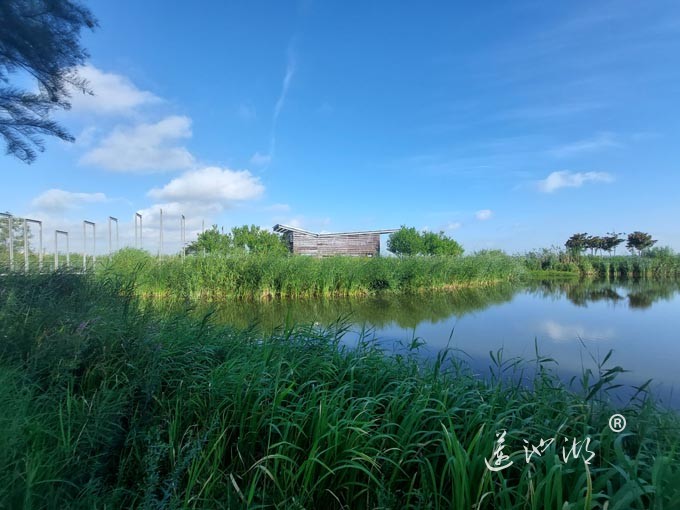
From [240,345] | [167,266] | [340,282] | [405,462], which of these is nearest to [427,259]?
[340,282]

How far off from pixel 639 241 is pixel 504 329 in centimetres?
2785

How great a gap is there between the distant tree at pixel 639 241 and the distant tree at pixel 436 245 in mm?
12515

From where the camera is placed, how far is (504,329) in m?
6.33

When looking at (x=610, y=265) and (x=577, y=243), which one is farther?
(x=577, y=243)

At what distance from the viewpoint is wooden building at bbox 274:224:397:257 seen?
23062mm

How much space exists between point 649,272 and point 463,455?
26.9 m

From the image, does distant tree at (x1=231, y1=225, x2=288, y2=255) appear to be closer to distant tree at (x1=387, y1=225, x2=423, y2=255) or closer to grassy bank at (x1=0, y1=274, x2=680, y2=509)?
distant tree at (x1=387, y1=225, x2=423, y2=255)

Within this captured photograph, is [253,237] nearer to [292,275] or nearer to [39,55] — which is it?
[292,275]

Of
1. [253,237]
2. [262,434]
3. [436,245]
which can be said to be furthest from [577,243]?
[262,434]

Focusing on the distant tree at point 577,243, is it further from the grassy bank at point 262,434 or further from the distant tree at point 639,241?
the grassy bank at point 262,434

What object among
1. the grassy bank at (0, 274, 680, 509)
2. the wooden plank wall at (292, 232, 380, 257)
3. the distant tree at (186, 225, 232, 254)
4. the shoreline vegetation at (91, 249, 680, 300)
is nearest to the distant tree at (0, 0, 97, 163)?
the grassy bank at (0, 274, 680, 509)

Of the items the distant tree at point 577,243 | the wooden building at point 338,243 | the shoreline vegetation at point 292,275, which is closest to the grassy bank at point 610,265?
the distant tree at point 577,243

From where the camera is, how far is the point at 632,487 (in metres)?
1.21

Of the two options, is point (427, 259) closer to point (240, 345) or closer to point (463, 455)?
point (240, 345)
